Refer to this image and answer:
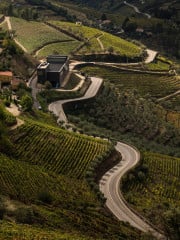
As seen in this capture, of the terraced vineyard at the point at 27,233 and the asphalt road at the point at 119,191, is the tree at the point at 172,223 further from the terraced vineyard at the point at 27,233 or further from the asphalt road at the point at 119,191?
the terraced vineyard at the point at 27,233

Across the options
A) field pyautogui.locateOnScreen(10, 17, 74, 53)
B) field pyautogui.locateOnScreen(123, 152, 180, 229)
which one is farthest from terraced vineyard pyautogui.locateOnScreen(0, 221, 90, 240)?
field pyautogui.locateOnScreen(10, 17, 74, 53)

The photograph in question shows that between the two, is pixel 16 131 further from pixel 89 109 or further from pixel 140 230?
pixel 89 109

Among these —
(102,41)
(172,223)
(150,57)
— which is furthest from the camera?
(102,41)

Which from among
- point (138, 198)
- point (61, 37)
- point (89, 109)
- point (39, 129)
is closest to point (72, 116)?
point (89, 109)

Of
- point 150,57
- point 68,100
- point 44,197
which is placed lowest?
point 150,57

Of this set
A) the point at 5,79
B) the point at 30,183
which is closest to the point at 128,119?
the point at 5,79

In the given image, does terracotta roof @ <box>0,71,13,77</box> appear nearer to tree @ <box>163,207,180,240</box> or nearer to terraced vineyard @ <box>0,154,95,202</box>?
terraced vineyard @ <box>0,154,95,202</box>

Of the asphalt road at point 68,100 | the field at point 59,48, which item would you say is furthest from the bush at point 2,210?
the field at point 59,48

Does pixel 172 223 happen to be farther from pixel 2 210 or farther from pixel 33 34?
pixel 33 34
